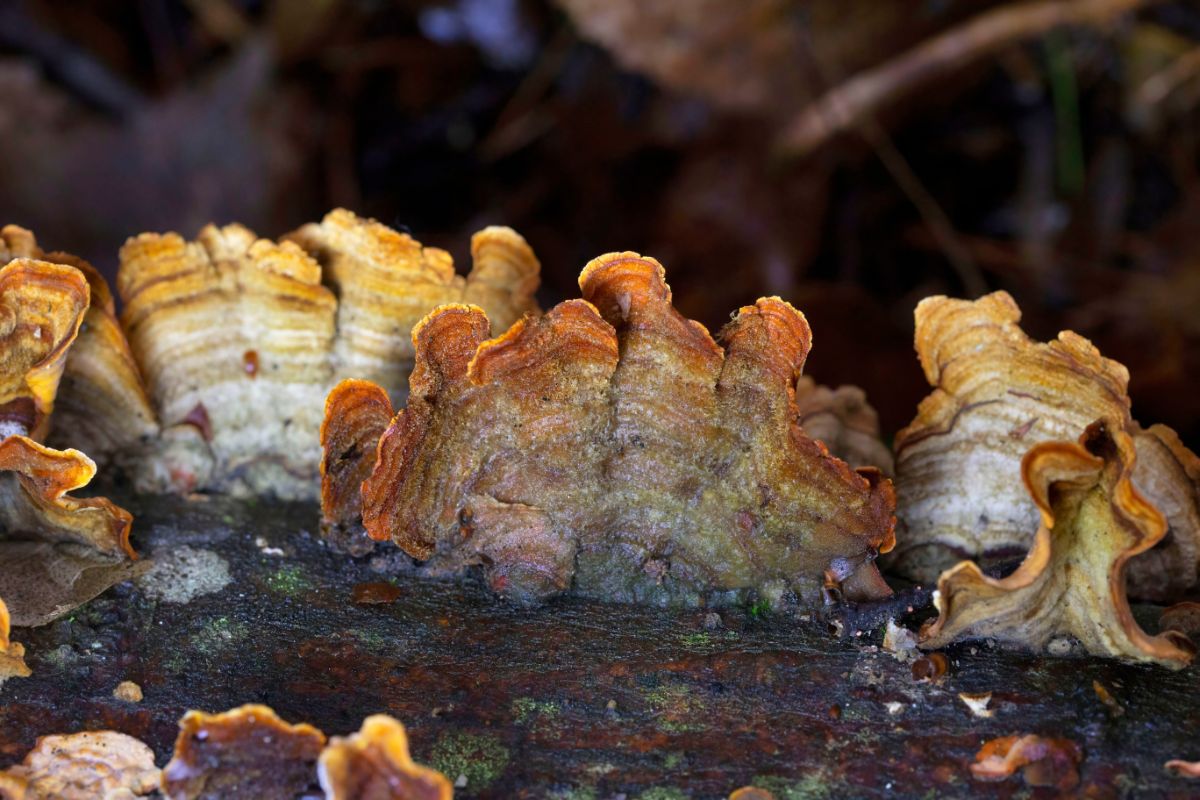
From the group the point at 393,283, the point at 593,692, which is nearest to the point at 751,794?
the point at 593,692

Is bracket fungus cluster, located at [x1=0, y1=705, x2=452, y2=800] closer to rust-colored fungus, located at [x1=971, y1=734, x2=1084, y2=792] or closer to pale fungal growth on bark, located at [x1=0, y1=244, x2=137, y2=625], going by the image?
pale fungal growth on bark, located at [x1=0, y1=244, x2=137, y2=625]

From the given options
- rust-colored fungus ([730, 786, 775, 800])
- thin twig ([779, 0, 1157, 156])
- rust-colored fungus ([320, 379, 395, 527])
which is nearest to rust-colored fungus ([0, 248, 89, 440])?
rust-colored fungus ([320, 379, 395, 527])

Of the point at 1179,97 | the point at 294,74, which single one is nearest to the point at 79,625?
the point at 294,74

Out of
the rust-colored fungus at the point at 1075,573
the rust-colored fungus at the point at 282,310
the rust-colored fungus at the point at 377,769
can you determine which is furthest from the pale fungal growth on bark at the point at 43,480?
the rust-colored fungus at the point at 1075,573

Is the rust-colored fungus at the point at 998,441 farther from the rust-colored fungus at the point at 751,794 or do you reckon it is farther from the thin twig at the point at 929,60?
the thin twig at the point at 929,60

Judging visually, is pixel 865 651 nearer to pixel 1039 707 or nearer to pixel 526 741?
pixel 1039 707
